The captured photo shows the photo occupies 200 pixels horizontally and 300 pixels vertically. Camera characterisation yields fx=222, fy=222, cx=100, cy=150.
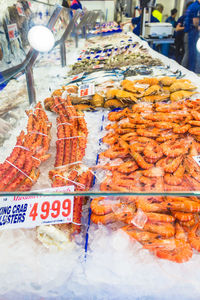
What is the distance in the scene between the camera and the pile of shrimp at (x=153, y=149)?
119cm

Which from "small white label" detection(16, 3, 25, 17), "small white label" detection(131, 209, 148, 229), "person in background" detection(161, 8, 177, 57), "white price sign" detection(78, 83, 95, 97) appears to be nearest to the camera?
"small white label" detection(131, 209, 148, 229)

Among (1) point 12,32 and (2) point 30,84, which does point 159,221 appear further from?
(1) point 12,32

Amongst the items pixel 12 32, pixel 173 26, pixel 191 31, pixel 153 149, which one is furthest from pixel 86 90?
pixel 173 26

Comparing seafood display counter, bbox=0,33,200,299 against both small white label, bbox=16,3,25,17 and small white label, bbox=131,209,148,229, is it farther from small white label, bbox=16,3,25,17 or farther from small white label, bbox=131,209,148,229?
small white label, bbox=16,3,25,17

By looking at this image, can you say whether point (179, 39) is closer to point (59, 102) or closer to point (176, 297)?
point (59, 102)

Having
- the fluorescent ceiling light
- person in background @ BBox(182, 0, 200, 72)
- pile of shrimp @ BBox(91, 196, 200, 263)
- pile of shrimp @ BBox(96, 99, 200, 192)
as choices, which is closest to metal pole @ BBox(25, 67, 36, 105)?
the fluorescent ceiling light

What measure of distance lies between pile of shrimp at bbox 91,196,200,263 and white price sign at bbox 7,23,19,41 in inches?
82.9

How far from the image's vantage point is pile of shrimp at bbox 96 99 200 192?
3.90ft

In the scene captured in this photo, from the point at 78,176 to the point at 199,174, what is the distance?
0.69 meters

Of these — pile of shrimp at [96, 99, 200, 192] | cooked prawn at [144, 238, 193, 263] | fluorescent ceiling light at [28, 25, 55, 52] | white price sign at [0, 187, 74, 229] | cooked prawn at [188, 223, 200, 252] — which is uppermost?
fluorescent ceiling light at [28, 25, 55, 52]

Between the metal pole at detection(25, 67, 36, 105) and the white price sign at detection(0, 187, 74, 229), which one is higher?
the metal pole at detection(25, 67, 36, 105)

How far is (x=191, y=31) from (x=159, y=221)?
19.0 ft

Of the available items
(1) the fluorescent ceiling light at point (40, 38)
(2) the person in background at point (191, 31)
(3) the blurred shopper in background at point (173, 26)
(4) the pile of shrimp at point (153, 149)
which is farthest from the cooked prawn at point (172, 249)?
(3) the blurred shopper in background at point (173, 26)

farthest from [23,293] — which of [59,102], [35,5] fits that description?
[35,5]
